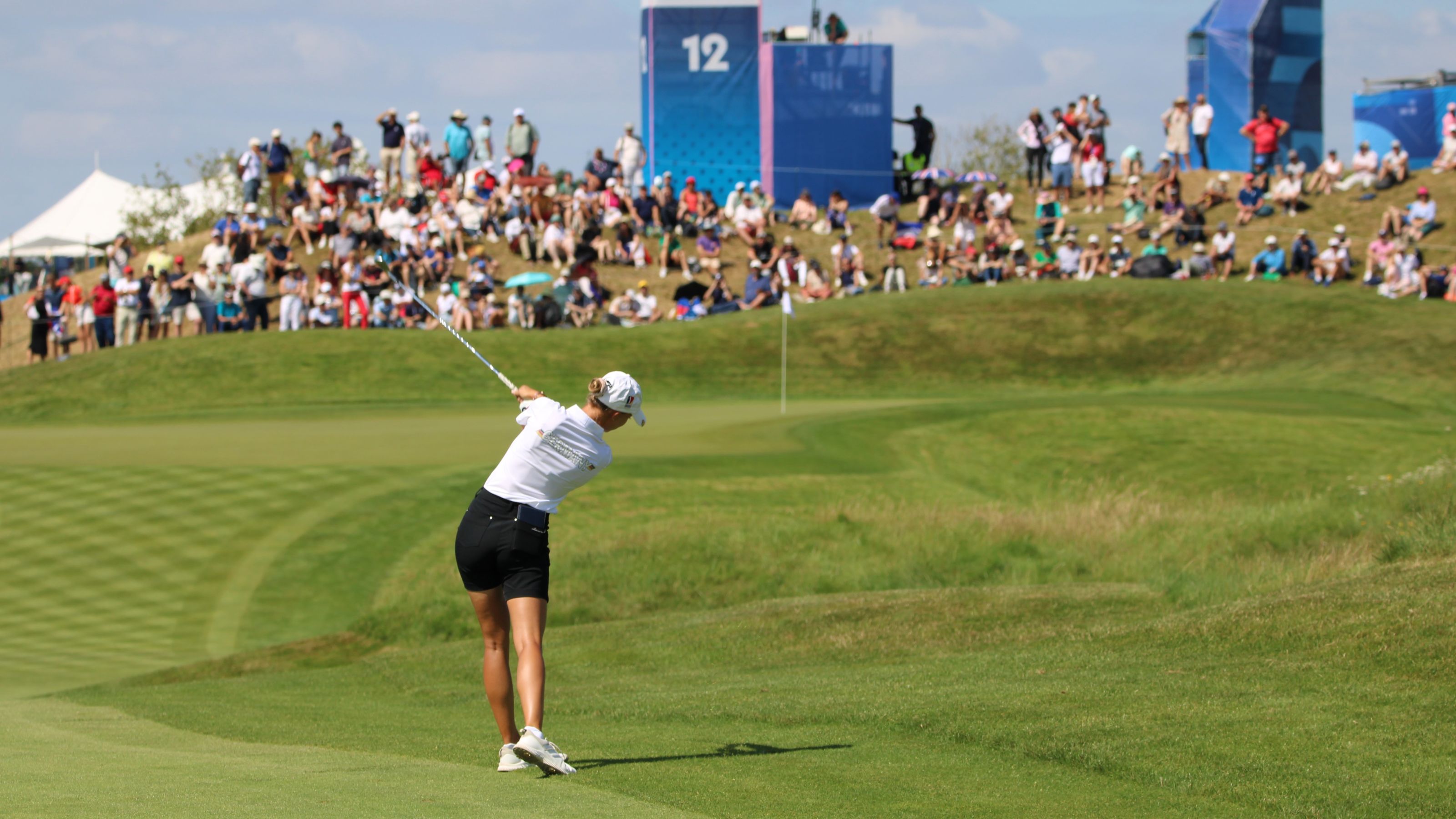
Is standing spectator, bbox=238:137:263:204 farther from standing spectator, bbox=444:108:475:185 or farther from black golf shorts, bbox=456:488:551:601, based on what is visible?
Result: black golf shorts, bbox=456:488:551:601

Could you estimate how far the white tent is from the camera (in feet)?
189

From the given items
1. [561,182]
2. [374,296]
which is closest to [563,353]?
[374,296]

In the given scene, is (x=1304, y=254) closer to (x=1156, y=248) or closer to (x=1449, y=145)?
(x=1156, y=248)

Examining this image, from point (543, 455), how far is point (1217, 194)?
36.0 metres

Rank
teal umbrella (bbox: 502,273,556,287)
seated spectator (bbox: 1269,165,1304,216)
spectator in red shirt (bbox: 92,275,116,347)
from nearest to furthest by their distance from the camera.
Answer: spectator in red shirt (bbox: 92,275,116,347) < teal umbrella (bbox: 502,273,556,287) < seated spectator (bbox: 1269,165,1304,216)

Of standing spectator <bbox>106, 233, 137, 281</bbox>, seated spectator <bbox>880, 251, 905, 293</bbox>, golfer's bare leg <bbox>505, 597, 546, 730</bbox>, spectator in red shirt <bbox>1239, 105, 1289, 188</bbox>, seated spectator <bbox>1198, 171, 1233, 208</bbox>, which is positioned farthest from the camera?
seated spectator <bbox>1198, 171, 1233, 208</bbox>

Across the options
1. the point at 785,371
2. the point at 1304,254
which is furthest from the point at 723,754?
the point at 1304,254

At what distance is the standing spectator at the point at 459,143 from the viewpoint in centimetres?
3988

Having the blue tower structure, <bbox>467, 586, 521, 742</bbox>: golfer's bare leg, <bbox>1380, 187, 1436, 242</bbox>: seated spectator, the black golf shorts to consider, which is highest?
the blue tower structure

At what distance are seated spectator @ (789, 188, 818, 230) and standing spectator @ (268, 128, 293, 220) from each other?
13.3 m

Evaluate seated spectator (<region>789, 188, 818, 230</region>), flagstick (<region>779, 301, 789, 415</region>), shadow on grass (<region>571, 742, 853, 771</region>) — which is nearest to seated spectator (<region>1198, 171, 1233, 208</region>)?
seated spectator (<region>789, 188, 818, 230</region>)

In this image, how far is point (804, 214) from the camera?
138ft

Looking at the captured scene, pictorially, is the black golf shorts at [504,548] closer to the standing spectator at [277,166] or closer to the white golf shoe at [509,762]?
the white golf shoe at [509,762]

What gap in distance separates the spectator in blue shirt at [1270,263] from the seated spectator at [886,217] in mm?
9132
